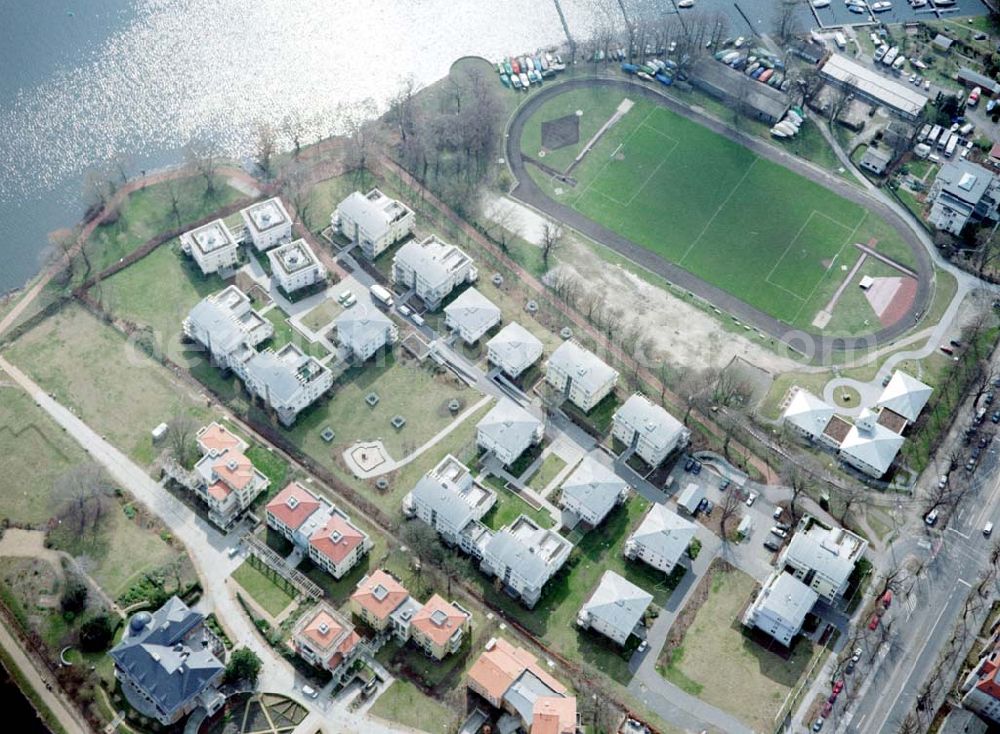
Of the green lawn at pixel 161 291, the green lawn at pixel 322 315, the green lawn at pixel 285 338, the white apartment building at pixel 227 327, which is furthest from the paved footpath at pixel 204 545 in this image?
the green lawn at pixel 322 315

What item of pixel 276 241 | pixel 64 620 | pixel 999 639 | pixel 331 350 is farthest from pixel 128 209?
pixel 999 639

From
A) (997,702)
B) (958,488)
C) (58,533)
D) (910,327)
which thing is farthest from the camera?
(910,327)

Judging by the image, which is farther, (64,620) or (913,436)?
(913,436)

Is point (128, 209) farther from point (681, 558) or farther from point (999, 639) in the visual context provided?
point (999, 639)

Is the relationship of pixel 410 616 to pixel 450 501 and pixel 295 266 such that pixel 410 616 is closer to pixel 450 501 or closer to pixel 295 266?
pixel 450 501

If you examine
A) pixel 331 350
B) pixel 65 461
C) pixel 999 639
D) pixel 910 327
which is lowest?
pixel 65 461
